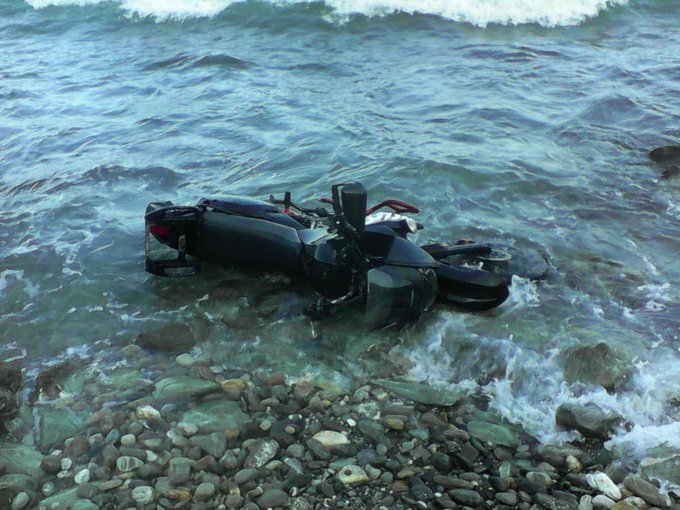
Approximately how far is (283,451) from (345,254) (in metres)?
1.51

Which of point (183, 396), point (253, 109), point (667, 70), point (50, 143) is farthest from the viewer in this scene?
point (667, 70)

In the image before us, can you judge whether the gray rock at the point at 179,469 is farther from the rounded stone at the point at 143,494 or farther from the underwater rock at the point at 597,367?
the underwater rock at the point at 597,367

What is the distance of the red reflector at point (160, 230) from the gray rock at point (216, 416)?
1.66 metres

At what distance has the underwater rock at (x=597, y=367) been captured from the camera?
4.27 meters

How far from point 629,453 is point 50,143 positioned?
8.87 metres

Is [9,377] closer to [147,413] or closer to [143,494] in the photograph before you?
[147,413]

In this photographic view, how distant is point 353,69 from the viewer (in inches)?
498

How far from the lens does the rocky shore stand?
3379 mm

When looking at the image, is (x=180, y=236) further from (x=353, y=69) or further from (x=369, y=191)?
(x=353, y=69)

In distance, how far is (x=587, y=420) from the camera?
385 centimetres

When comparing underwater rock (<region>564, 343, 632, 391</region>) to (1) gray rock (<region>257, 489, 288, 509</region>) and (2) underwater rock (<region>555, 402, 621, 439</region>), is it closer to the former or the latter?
(2) underwater rock (<region>555, 402, 621, 439</region>)

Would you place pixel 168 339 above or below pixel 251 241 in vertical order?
below

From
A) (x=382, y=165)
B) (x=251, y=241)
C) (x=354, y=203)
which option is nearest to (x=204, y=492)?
(x=354, y=203)

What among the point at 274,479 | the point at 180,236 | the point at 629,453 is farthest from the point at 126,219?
the point at 629,453
